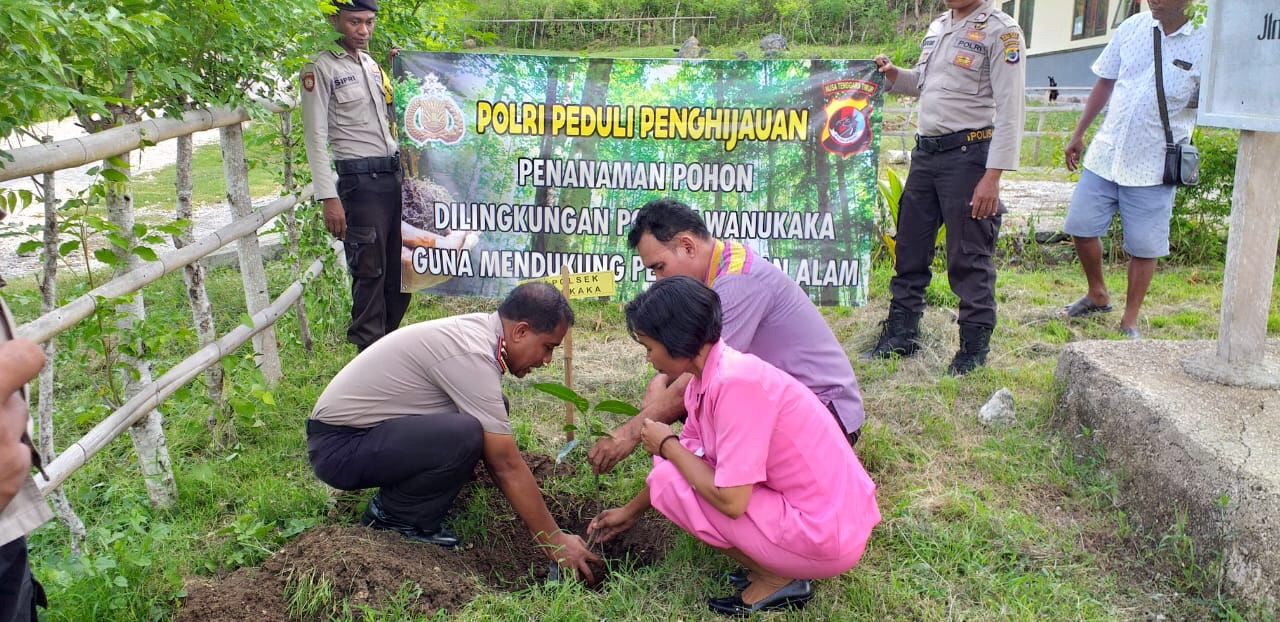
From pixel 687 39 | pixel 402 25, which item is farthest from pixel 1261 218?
pixel 687 39

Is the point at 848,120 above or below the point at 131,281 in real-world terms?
above

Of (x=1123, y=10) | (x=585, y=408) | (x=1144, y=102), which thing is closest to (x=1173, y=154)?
(x=1144, y=102)

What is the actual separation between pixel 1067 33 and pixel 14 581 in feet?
67.9

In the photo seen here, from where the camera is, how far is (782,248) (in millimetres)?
5188

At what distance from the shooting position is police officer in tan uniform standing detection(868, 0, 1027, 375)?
4.37m

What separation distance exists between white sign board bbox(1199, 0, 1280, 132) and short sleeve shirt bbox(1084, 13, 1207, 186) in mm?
1507

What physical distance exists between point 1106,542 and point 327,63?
386cm

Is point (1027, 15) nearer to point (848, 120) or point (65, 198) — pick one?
point (848, 120)

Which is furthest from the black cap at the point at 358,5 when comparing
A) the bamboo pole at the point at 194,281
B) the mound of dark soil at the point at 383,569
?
the mound of dark soil at the point at 383,569

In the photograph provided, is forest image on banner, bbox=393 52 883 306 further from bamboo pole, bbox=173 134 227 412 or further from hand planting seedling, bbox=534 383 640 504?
bamboo pole, bbox=173 134 227 412

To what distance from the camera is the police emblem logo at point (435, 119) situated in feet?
17.0

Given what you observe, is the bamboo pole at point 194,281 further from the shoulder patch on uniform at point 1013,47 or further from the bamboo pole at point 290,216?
the shoulder patch on uniform at point 1013,47

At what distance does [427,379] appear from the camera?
3.11 metres

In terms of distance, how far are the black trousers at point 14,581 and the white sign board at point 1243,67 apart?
151 inches
